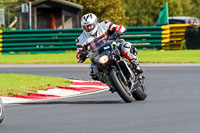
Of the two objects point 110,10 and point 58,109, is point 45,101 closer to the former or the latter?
point 58,109

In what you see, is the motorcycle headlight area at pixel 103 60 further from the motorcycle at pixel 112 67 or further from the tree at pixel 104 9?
the tree at pixel 104 9

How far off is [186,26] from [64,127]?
21.1 meters

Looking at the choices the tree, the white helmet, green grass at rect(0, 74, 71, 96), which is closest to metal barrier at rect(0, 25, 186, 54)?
green grass at rect(0, 74, 71, 96)

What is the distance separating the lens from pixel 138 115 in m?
9.47

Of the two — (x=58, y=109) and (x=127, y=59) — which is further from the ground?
(x=127, y=59)

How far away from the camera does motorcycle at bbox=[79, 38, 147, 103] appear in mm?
10953

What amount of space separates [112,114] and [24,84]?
5149mm

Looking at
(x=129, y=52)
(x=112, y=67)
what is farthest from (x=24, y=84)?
(x=112, y=67)

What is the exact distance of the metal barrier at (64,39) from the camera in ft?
94.1

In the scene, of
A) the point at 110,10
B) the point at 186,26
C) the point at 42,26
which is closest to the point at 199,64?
the point at 186,26

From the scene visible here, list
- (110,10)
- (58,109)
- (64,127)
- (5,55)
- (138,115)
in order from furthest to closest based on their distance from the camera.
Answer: (110,10)
(5,55)
(58,109)
(138,115)
(64,127)

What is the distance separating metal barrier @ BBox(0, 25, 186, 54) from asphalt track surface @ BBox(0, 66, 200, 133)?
46.3 ft

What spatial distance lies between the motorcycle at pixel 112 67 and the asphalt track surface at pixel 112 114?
0.29m

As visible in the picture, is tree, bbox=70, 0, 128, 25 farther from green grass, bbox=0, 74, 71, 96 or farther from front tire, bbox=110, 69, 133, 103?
front tire, bbox=110, 69, 133, 103
